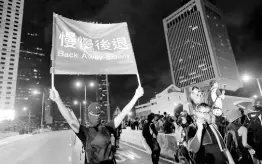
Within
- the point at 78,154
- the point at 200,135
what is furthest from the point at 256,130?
the point at 78,154

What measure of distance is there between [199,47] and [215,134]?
5419 inches

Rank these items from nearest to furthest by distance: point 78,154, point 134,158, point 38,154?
1. point 134,158
2. point 78,154
3. point 38,154

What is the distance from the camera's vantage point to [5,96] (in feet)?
316

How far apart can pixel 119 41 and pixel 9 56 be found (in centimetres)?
11797

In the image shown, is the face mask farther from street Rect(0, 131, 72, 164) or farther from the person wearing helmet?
street Rect(0, 131, 72, 164)

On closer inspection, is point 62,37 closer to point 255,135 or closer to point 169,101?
point 255,135

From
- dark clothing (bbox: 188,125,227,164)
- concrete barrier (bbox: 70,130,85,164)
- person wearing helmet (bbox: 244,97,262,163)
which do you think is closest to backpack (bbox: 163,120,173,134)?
concrete barrier (bbox: 70,130,85,164)

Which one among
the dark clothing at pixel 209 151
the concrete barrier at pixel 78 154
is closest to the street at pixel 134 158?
the concrete barrier at pixel 78 154

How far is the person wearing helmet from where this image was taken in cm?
438

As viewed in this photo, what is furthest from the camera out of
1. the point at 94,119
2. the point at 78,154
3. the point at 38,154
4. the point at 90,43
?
the point at 38,154

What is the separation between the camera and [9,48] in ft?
334

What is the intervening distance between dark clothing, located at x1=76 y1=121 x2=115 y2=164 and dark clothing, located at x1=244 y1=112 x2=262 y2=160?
3732 mm

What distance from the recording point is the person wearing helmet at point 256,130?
4.38 metres

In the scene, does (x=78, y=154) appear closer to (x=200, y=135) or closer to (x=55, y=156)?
(x=55, y=156)
